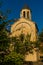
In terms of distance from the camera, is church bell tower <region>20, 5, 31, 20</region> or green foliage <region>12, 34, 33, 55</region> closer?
green foliage <region>12, 34, 33, 55</region>

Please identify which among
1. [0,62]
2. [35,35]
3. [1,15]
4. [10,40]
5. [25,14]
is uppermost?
[25,14]

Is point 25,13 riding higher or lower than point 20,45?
higher

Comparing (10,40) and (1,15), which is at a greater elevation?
(1,15)

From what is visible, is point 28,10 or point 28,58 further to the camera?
point 28,10

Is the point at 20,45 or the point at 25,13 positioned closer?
the point at 20,45

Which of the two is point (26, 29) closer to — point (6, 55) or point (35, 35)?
point (35, 35)

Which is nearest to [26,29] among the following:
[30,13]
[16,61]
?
[30,13]

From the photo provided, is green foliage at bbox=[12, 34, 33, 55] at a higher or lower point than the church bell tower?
lower

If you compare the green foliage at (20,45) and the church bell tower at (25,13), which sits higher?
the church bell tower at (25,13)

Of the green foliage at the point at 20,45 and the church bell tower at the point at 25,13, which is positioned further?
the church bell tower at the point at 25,13

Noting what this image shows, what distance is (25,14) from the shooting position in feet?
143

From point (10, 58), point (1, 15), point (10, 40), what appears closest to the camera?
point (1, 15)

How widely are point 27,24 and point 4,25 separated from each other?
33.4 m

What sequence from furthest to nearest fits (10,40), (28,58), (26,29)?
(26,29) < (28,58) < (10,40)
